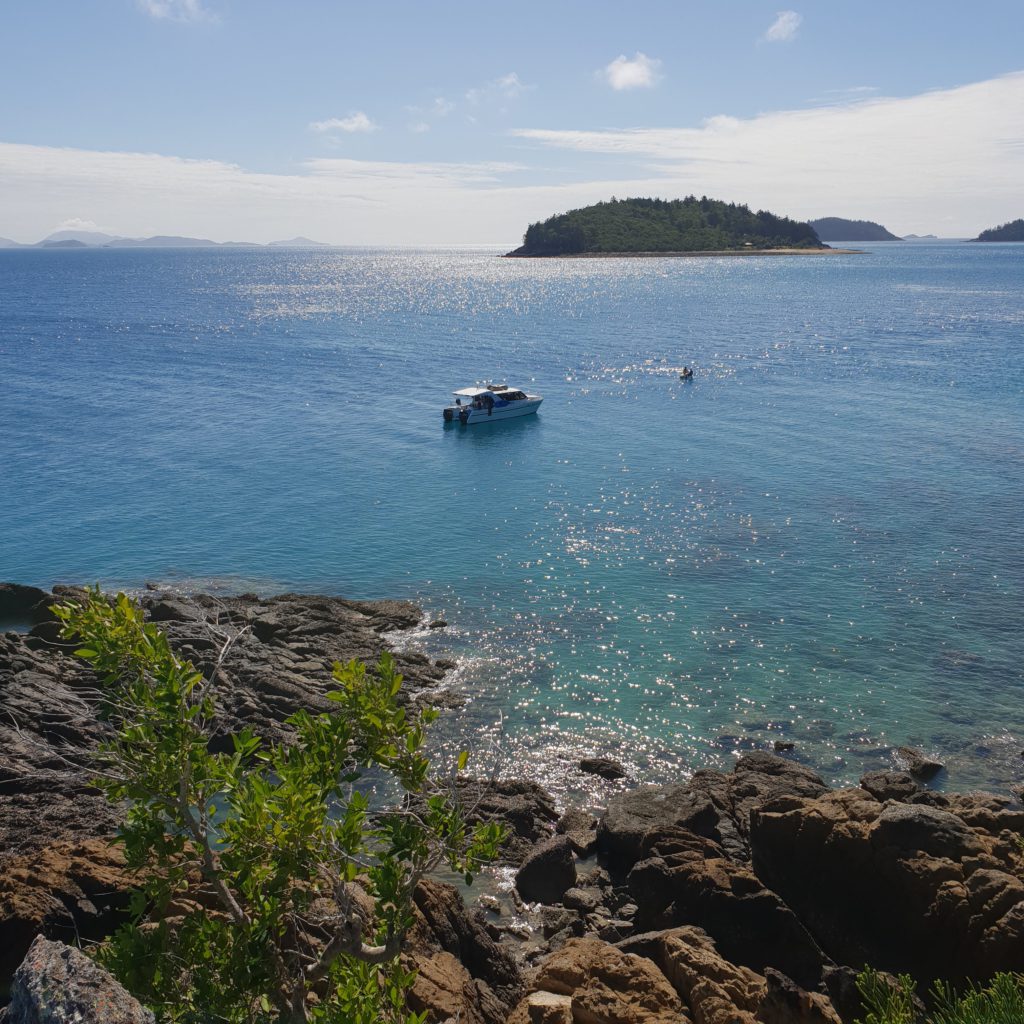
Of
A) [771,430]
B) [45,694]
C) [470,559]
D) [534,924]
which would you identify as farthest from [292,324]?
[534,924]

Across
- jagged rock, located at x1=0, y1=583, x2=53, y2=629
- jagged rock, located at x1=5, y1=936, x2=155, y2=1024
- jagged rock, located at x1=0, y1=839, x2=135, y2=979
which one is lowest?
jagged rock, located at x1=0, y1=583, x2=53, y2=629

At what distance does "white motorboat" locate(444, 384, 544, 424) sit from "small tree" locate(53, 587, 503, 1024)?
191 feet

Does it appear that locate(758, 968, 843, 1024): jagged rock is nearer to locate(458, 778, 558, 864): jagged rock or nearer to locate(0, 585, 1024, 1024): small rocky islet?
locate(0, 585, 1024, 1024): small rocky islet

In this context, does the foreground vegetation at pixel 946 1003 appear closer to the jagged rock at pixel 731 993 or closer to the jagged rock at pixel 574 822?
the jagged rock at pixel 731 993

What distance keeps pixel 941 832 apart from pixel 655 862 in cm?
593

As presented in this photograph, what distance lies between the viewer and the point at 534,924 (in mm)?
20359

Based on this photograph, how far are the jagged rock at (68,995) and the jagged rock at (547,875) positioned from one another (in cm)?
1266

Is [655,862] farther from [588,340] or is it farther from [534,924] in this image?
[588,340]

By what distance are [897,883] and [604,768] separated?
996cm

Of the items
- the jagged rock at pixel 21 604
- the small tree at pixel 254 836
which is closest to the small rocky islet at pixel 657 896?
the small tree at pixel 254 836

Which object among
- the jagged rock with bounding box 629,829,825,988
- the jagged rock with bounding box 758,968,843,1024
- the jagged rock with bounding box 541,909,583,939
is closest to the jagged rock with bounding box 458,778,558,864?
the jagged rock with bounding box 541,909,583,939

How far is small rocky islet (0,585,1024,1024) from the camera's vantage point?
14617 millimetres

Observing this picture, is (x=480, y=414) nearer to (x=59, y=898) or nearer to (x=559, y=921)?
(x=559, y=921)

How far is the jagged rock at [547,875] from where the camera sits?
69.5 feet
